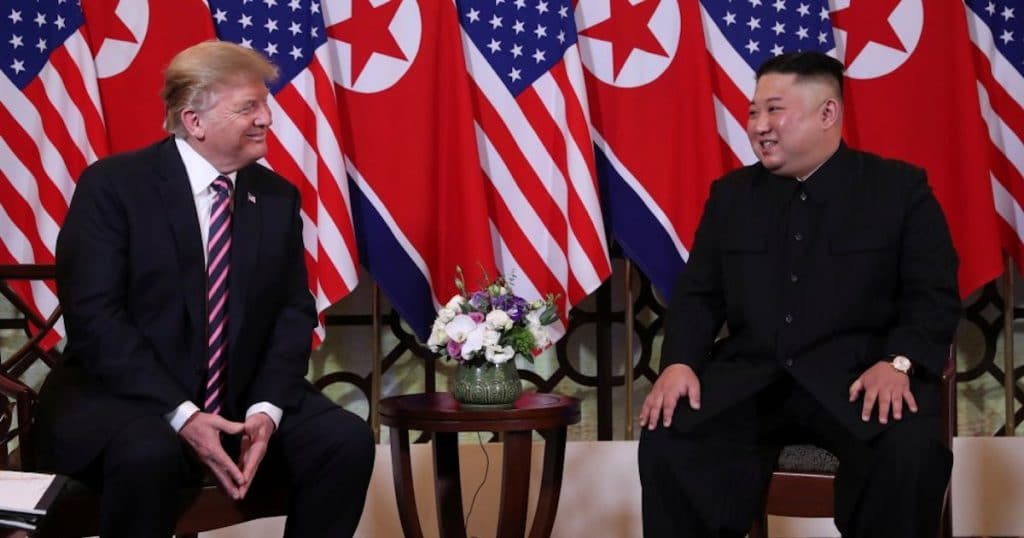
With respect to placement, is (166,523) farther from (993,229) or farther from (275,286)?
(993,229)

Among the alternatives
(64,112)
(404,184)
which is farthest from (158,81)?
(404,184)

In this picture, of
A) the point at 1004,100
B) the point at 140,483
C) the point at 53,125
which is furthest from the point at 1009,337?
the point at 53,125

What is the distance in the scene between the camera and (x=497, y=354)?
3.41 meters

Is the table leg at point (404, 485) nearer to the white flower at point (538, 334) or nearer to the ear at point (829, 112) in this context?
the white flower at point (538, 334)

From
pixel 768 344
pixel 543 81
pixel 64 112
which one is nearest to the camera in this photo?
pixel 768 344

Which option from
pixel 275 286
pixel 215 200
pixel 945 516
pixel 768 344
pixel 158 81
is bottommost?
pixel 945 516

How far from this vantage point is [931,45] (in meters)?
4.27

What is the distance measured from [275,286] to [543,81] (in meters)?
1.48

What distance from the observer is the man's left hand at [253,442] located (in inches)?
106

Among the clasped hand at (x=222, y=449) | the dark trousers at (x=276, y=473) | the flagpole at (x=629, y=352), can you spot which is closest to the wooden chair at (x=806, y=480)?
the dark trousers at (x=276, y=473)

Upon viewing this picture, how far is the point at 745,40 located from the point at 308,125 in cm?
144

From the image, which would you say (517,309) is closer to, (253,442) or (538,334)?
(538,334)

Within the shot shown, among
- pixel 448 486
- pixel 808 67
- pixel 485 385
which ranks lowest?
pixel 448 486

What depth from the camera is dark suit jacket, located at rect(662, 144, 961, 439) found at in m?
2.96
